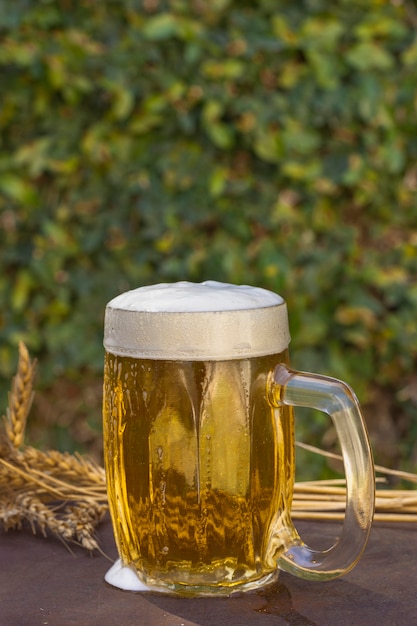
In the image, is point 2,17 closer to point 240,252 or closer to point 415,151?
point 240,252

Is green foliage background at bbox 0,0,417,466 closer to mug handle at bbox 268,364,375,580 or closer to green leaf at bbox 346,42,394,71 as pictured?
green leaf at bbox 346,42,394,71

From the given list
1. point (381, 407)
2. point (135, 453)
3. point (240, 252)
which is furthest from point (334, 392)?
point (381, 407)

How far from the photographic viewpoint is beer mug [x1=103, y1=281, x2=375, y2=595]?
97cm

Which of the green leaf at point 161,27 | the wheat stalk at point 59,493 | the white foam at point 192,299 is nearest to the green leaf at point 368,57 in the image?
the green leaf at point 161,27

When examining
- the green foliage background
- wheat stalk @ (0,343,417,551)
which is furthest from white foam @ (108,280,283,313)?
the green foliage background

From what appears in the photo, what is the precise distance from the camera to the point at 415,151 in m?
2.58

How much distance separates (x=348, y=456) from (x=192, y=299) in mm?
235

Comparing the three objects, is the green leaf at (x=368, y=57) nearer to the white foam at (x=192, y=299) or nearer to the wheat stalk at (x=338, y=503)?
the wheat stalk at (x=338, y=503)

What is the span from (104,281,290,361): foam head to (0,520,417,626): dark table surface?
0.27m

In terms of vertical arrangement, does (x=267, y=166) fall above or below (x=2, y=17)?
below

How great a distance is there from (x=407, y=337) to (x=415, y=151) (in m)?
0.52

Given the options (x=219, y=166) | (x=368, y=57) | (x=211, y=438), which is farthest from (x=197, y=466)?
(x=368, y=57)

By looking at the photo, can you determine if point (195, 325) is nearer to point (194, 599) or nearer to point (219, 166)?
point (194, 599)

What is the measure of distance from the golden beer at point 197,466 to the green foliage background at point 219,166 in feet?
5.17
